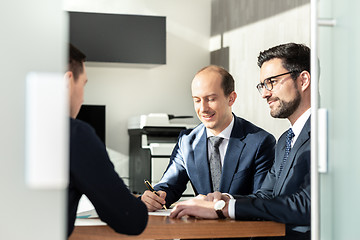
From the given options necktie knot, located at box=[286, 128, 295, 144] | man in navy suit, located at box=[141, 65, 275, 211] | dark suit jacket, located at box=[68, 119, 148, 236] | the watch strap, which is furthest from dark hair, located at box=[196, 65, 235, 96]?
dark suit jacket, located at box=[68, 119, 148, 236]

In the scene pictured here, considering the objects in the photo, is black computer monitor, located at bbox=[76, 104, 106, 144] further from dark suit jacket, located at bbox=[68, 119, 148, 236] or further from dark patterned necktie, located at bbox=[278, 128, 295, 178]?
dark suit jacket, located at bbox=[68, 119, 148, 236]

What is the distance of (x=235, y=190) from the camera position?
269cm

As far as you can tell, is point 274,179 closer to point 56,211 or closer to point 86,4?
point 56,211

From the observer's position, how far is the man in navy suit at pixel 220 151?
2.70 metres

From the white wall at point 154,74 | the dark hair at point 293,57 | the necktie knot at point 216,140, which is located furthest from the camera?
the white wall at point 154,74

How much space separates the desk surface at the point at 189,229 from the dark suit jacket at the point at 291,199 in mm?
44

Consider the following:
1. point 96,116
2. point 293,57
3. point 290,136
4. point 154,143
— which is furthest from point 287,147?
point 96,116

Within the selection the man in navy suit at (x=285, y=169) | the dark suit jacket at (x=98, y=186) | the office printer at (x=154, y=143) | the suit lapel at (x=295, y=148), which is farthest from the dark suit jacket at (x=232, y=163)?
the office printer at (x=154, y=143)

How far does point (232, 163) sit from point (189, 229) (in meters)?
0.79

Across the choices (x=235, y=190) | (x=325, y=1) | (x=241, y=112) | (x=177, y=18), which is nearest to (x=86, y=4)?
(x=177, y=18)

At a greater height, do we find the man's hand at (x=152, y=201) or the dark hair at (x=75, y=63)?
the dark hair at (x=75, y=63)

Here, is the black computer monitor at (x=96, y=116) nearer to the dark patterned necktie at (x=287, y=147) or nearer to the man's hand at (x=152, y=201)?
the man's hand at (x=152, y=201)

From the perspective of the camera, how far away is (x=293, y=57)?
258 cm

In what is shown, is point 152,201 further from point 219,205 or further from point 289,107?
point 289,107
